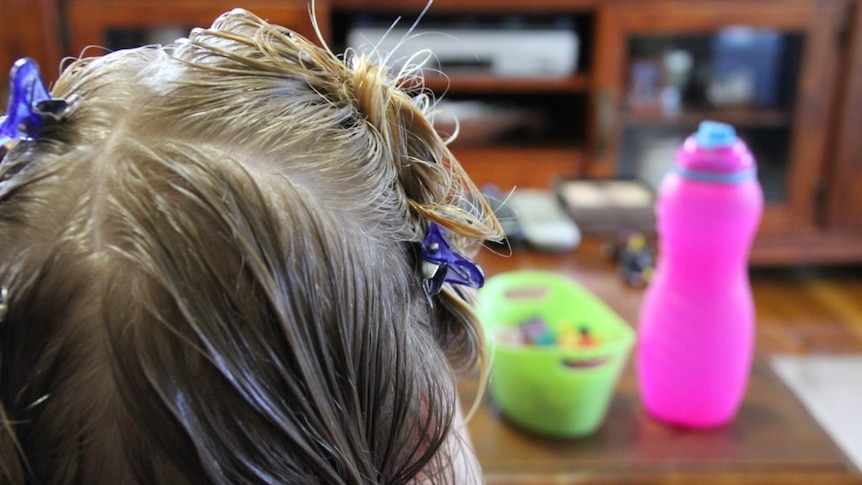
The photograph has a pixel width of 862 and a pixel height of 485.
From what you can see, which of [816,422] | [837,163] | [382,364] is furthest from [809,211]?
[382,364]

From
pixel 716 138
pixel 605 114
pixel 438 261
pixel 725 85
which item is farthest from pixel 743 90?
pixel 438 261

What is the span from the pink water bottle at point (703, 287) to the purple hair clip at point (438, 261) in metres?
0.36

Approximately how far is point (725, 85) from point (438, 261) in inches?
85.6

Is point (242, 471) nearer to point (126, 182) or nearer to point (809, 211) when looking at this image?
point (126, 182)

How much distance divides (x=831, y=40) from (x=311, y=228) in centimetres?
218

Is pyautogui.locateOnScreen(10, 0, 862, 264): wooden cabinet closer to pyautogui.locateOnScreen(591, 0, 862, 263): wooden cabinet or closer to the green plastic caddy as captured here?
pyautogui.locateOnScreen(591, 0, 862, 263): wooden cabinet

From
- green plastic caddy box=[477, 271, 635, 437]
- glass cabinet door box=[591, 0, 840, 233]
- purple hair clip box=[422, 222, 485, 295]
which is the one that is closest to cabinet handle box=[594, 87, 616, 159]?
glass cabinet door box=[591, 0, 840, 233]

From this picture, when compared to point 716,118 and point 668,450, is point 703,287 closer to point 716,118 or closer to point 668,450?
point 668,450

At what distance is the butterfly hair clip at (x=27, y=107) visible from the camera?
383 millimetres

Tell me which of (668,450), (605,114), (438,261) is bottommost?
(668,450)

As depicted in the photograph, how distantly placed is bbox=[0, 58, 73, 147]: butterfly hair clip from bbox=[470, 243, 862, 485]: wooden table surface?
50 cm

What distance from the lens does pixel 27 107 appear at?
0.38m

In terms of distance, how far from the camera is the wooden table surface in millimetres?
726

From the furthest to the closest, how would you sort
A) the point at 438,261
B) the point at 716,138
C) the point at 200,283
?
1. the point at 716,138
2. the point at 438,261
3. the point at 200,283
